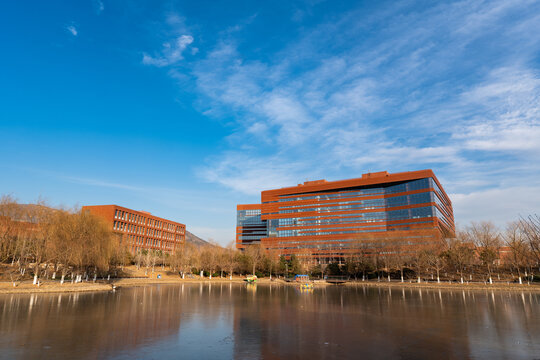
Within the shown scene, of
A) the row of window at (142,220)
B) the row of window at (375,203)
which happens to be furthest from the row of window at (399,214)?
the row of window at (142,220)

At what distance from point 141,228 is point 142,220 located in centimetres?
318

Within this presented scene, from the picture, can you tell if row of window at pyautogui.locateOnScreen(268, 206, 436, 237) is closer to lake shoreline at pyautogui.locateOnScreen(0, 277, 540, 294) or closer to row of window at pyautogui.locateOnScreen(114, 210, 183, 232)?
lake shoreline at pyautogui.locateOnScreen(0, 277, 540, 294)

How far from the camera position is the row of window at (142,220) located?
113938 millimetres

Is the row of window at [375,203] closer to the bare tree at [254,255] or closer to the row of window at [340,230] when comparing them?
the row of window at [340,230]

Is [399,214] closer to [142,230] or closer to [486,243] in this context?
[486,243]

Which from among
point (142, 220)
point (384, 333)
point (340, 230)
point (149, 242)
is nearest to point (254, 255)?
point (149, 242)

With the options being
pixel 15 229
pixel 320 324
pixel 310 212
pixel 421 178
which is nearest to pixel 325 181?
pixel 310 212

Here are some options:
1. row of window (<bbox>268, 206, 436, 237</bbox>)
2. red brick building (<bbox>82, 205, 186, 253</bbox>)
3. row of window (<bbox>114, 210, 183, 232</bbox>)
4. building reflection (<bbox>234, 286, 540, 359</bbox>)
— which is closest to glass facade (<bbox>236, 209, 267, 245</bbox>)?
red brick building (<bbox>82, 205, 186, 253</bbox>)

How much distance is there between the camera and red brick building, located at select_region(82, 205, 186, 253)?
109938 millimetres

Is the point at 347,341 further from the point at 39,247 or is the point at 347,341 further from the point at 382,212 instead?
the point at 382,212

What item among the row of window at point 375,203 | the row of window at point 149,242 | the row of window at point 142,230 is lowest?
the row of window at point 149,242

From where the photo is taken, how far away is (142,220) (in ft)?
416

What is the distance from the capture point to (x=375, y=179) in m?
144

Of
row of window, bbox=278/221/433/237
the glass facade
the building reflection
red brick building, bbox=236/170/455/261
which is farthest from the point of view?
the glass facade
